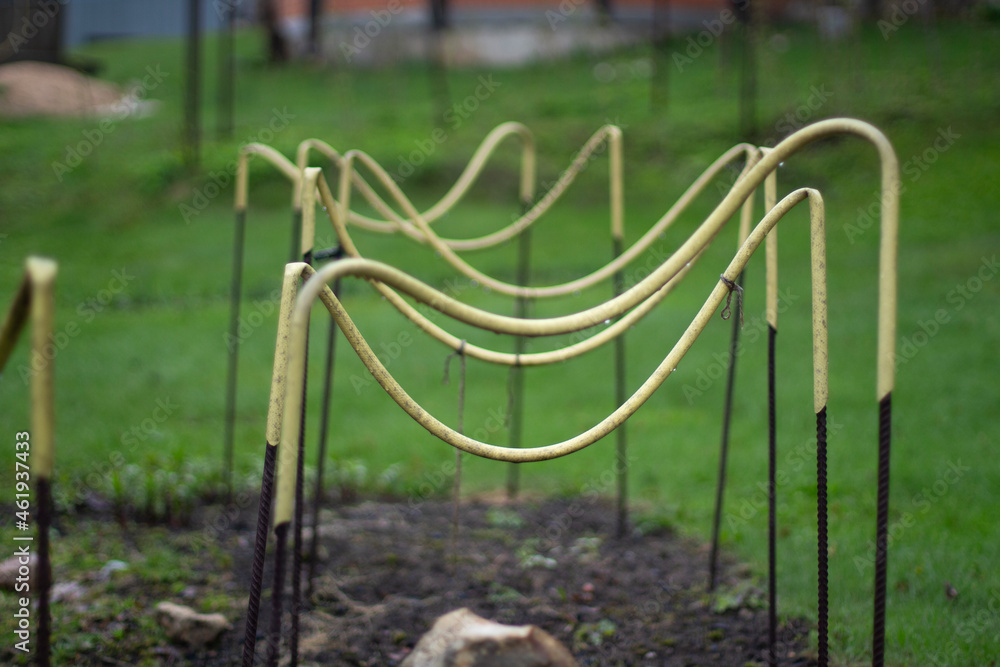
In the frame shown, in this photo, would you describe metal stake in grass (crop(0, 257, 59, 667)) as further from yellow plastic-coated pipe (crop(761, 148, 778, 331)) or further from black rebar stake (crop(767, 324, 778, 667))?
yellow plastic-coated pipe (crop(761, 148, 778, 331))

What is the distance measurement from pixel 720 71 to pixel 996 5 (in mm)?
6738

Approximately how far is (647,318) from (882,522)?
4.96 meters

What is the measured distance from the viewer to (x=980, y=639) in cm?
253

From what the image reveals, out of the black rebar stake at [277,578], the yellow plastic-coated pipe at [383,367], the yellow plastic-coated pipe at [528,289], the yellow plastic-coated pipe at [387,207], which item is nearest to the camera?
the yellow plastic-coated pipe at [383,367]

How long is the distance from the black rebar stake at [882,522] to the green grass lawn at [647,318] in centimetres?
99

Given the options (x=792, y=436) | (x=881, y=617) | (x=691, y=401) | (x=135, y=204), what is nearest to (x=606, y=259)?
(x=691, y=401)

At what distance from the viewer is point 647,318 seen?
6.57 m

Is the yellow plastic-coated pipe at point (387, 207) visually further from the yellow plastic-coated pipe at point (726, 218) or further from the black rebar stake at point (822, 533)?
the black rebar stake at point (822, 533)

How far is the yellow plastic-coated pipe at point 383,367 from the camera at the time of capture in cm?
141

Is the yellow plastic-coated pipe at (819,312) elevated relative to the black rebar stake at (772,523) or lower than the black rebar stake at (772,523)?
elevated

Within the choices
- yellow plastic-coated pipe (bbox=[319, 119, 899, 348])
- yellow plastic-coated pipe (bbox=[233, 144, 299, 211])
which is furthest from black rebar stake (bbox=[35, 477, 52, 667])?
yellow plastic-coated pipe (bbox=[233, 144, 299, 211])

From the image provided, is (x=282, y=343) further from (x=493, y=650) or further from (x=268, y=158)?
(x=268, y=158)

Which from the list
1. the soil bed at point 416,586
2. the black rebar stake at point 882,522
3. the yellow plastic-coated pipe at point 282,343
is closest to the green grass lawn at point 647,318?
the soil bed at point 416,586

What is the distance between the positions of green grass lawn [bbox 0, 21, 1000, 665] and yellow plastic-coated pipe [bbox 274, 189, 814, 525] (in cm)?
133
